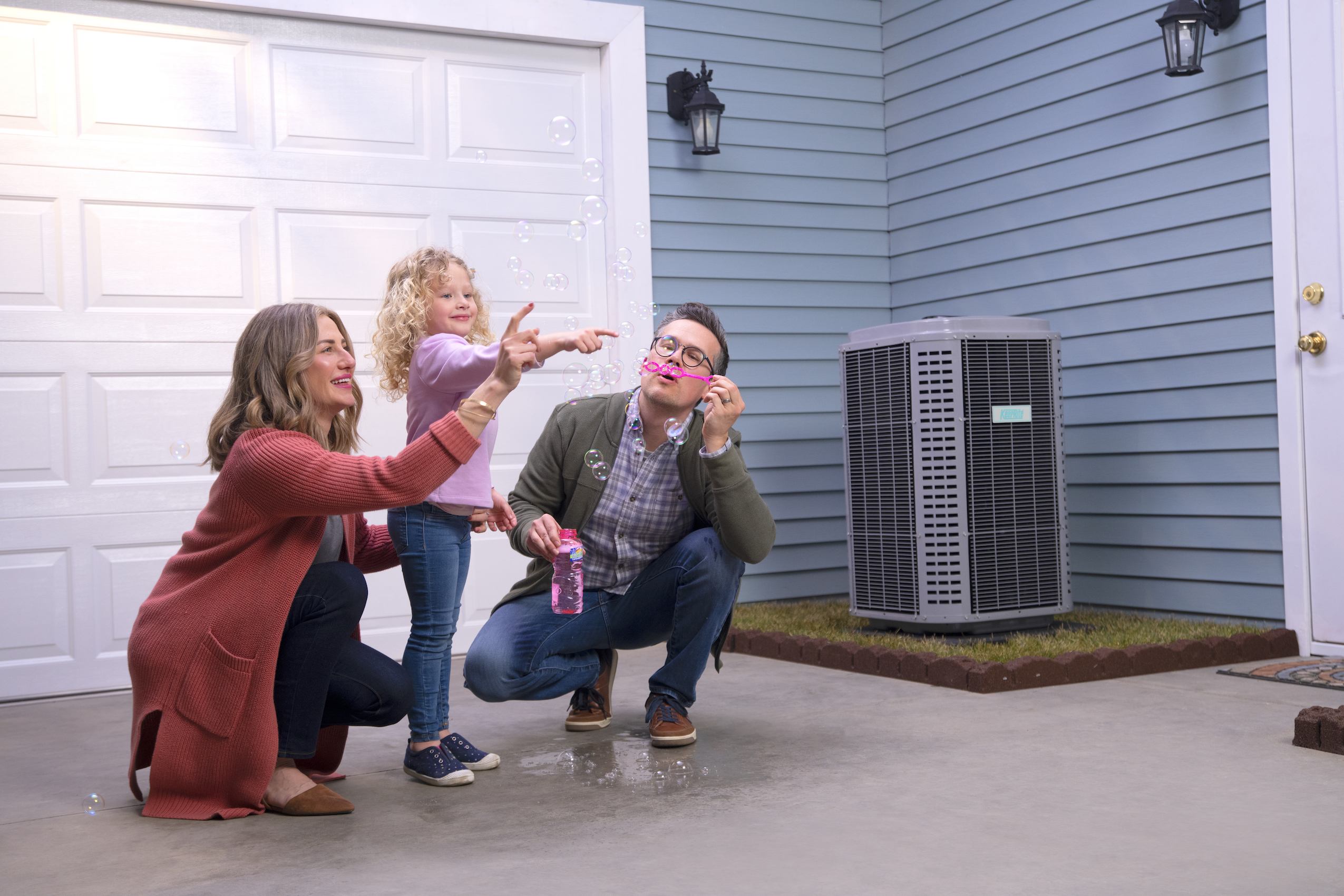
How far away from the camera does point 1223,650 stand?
3.72 metres

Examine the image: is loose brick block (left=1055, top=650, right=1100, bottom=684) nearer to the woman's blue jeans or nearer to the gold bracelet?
the woman's blue jeans

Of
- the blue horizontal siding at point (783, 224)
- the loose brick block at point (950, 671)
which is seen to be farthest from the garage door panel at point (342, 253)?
the loose brick block at point (950, 671)

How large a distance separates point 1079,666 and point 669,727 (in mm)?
1410

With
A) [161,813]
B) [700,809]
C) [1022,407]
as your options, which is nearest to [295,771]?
[161,813]

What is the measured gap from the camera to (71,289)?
402cm

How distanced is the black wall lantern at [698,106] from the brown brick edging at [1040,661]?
2.17 metres

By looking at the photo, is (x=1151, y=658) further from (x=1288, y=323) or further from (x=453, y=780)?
(x=453, y=780)

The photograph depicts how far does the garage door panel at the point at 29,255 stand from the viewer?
3943mm

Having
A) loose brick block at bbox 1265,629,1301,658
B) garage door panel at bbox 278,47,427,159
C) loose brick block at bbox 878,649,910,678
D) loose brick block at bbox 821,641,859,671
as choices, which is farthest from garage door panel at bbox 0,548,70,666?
loose brick block at bbox 1265,629,1301,658

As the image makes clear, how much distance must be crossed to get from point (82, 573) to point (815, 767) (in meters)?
2.72

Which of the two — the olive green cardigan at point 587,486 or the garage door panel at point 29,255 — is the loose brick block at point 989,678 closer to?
the olive green cardigan at point 587,486

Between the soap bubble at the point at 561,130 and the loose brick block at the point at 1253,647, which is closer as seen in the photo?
the soap bubble at the point at 561,130

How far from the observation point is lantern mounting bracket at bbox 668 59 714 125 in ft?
16.5

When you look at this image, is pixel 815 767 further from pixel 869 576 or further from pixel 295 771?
pixel 869 576
